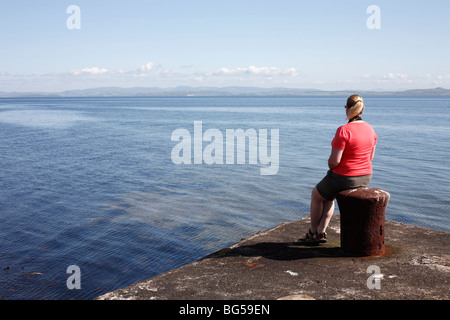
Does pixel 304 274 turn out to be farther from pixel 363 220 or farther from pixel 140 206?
pixel 140 206

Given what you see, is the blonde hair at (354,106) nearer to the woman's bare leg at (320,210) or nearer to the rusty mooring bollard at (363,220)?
the rusty mooring bollard at (363,220)

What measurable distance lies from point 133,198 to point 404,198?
9079 mm

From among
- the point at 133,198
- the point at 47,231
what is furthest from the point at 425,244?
the point at 133,198

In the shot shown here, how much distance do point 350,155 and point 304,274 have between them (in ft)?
5.53

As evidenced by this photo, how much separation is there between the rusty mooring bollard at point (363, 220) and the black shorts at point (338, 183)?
2.9 inches

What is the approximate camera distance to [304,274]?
5.14 m

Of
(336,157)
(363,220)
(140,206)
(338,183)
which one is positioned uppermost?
(336,157)
